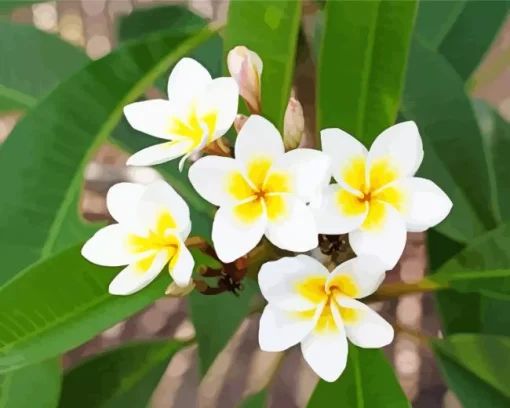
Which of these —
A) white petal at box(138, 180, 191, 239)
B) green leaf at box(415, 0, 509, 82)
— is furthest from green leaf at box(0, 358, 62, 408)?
green leaf at box(415, 0, 509, 82)

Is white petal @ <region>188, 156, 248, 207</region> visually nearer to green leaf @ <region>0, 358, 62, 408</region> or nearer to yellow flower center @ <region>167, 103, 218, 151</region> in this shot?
yellow flower center @ <region>167, 103, 218, 151</region>

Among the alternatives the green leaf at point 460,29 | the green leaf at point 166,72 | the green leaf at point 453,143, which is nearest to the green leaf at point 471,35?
the green leaf at point 460,29

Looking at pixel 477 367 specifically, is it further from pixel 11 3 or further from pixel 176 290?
pixel 11 3

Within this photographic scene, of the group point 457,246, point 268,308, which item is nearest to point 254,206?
point 268,308

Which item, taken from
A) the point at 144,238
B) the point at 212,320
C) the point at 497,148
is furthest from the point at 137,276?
the point at 497,148

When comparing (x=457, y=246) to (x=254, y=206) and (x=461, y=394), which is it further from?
(x=254, y=206)

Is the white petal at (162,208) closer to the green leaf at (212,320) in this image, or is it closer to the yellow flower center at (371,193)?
the yellow flower center at (371,193)
